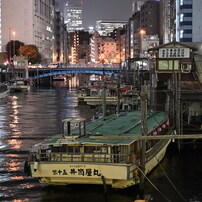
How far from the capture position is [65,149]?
1811cm

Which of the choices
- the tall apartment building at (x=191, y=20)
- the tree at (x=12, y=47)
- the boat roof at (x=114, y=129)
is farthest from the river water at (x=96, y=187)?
→ the tree at (x=12, y=47)

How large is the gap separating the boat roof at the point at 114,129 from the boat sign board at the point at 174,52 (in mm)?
19887

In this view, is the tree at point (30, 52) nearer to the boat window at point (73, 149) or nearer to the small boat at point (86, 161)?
the small boat at point (86, 161)

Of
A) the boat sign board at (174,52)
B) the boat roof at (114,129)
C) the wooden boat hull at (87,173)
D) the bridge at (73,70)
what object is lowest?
the wooden boat hull at (87,173)

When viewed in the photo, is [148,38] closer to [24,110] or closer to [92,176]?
[24,110]

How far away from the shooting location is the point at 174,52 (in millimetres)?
46625

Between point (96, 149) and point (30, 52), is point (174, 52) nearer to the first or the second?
point (96, 149)

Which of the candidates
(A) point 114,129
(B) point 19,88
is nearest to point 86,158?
(A) point 114,129

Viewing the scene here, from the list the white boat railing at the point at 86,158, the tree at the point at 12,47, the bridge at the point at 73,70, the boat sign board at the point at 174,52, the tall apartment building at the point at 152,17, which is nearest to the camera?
the white boat railing at the point at 86,158

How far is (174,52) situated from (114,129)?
27.2m

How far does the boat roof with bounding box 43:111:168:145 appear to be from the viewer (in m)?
17.9

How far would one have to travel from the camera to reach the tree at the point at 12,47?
149 meters

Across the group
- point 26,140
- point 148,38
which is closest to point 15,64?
point 148,38

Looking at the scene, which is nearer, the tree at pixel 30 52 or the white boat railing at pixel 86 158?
the white boat railing at pixel 86 158
